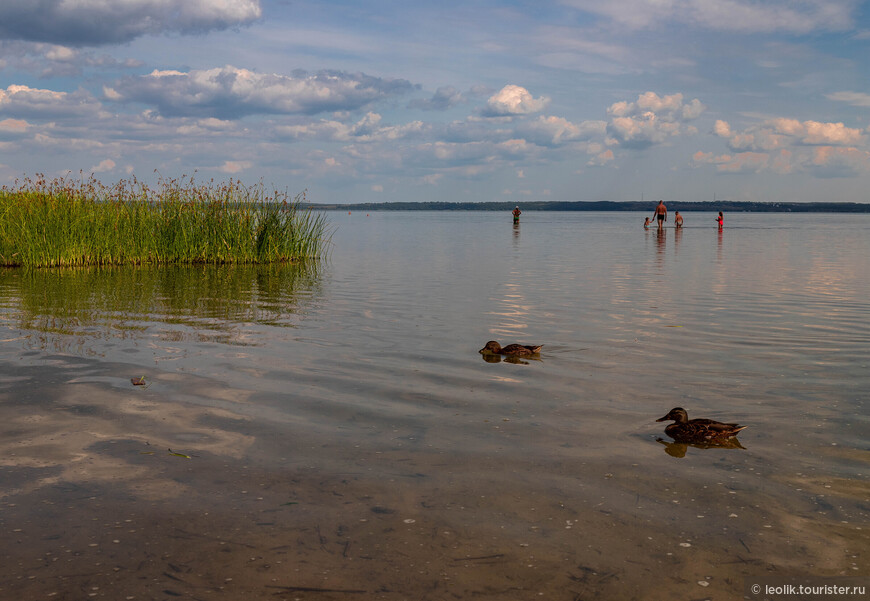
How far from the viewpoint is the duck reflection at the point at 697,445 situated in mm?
7298

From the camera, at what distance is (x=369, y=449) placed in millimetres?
7164

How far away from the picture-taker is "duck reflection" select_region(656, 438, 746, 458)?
7.30 meters

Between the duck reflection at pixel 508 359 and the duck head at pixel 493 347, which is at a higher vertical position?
the duck head at pixel 493 347

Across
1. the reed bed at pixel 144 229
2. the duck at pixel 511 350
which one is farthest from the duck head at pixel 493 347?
the reed bed at pixel 144 229

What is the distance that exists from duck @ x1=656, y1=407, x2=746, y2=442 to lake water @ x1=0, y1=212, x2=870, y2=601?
7.0 inches

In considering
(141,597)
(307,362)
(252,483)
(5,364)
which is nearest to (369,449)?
(252,483)

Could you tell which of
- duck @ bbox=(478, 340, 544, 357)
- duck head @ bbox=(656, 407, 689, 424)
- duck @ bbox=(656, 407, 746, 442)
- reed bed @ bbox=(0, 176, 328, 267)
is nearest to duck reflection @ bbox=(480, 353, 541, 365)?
duck @ bbox=(478, 340, 544, 357)

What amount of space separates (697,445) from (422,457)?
2.84 m

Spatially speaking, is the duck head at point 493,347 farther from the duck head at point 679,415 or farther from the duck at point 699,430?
the duck at point 699,430

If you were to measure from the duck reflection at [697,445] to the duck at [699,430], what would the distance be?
0.04 meters

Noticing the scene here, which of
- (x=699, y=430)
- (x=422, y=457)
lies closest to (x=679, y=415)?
(x=699, y=430)

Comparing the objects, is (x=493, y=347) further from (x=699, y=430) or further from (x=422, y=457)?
(x=422, y=457)

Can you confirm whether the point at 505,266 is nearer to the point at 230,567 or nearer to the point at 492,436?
the point at 492,436

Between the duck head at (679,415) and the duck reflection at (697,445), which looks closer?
the duck reflection at (697,445)
